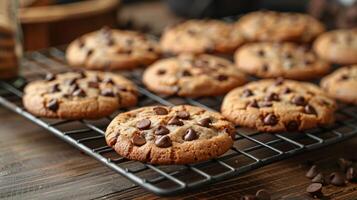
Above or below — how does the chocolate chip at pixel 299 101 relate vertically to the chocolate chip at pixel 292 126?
above

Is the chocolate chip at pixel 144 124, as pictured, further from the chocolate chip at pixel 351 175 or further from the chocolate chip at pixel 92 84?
the chocolate chip at pixel 351 175

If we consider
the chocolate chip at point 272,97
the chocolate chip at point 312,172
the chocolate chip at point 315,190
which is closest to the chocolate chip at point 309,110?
the chocolate chip at point 272,97

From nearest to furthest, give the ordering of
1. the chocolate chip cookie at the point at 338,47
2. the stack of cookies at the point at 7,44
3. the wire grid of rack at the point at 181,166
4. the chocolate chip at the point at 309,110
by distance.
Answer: the wire grid of rack at the point at 181,166
the chocolate chip at the point at 309,110
the stack of cookies at the point at 7,44
the chocolate chip cookie at the point at 338,47

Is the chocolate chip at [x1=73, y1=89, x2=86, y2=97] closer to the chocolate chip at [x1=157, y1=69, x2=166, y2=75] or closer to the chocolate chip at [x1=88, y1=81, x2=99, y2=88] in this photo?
the chocolate chip at [x1=88, y1=81, x2=99, y2=88]

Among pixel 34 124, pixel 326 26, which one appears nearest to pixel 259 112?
pixel 34 124

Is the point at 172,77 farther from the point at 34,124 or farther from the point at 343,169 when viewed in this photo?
the point at 343,169
